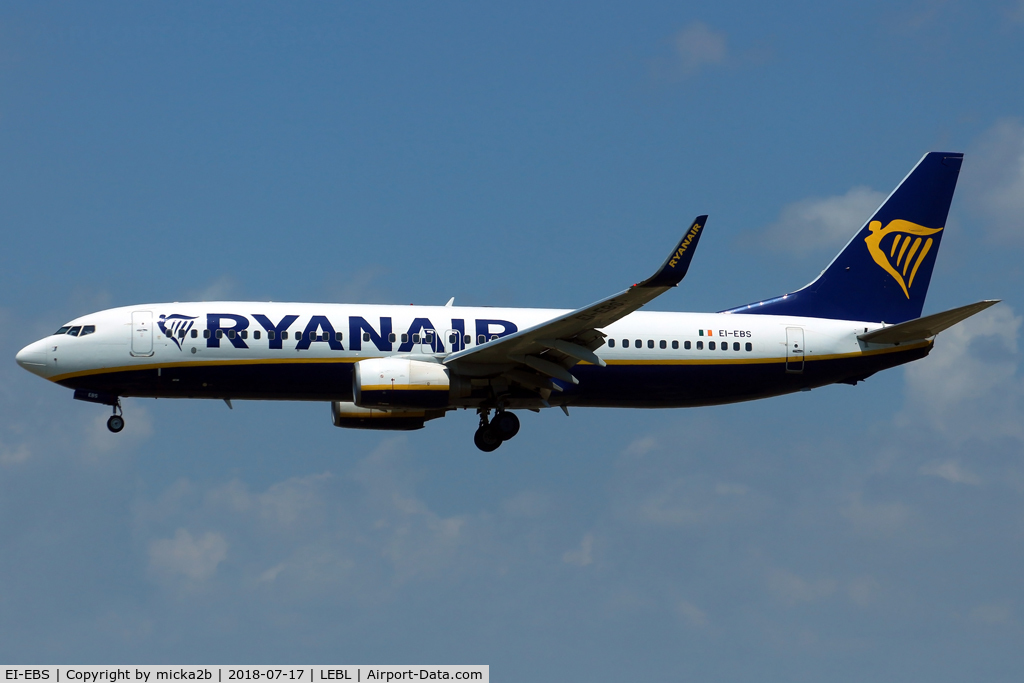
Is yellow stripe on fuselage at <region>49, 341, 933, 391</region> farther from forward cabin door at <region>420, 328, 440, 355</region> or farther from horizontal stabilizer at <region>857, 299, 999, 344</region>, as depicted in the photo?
forward cabin door at <region>420, 328, 440, 355</region>

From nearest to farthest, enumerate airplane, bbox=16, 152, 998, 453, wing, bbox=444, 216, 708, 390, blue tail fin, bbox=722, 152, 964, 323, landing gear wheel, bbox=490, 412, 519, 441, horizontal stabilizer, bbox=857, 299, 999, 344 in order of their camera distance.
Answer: wing, bbox=444, 216, 708, 390 < airplane, bbox=16, 152, 998, 453 < horizontal stabilizer, bbox=857, 299, 999, 344 < landing gear wheel, bbox=490, 412, 519, 441 < blue tail fin, bbox=722, 152, 964, 323

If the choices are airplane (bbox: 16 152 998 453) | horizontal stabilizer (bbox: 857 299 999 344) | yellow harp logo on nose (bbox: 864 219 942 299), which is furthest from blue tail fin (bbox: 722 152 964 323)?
horizontal stabilizer (bbox: 857 299 999 344)

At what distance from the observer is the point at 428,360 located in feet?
125

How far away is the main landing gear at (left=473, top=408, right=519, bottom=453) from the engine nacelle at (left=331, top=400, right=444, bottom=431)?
2454mm

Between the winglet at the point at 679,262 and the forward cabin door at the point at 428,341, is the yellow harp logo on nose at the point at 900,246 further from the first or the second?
the forward cabin door at the point at 428,341

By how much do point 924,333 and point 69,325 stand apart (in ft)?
83.9

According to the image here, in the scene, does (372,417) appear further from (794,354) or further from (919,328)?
(919,328)

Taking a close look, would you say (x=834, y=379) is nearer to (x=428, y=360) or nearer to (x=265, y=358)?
(x=428, y=360)

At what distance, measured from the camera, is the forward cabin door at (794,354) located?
135ft

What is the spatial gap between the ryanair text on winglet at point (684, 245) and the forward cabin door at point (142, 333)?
590 inches

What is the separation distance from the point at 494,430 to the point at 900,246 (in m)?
16.1

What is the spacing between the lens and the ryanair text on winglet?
31812mm

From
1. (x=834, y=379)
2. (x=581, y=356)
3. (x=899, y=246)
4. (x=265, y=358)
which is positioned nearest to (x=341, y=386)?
(x=265, y=358)

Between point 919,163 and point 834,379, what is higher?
point 919,163
